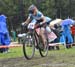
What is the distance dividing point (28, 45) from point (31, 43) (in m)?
0.51

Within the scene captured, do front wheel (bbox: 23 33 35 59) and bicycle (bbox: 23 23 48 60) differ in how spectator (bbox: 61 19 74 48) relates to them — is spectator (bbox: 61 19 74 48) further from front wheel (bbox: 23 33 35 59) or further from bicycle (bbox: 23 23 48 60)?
front wheel (bbox: 23 33 35 59)

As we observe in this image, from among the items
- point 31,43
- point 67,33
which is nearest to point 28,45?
point 31,43

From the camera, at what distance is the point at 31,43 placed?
12.0 meters

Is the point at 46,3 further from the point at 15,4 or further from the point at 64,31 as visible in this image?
the point at 64,31

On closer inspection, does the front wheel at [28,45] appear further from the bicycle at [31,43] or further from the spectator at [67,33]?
the spectator at [67,33]

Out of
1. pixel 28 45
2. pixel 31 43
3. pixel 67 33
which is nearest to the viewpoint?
pixel 28 45

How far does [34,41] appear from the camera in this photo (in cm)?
1211

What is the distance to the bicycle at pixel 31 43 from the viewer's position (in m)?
11.6

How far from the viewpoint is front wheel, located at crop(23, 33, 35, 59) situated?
37.9 feet

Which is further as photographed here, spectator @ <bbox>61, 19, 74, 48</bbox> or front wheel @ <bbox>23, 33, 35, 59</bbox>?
spectator @ <bbox>61, 19, 74, 48</bbox>

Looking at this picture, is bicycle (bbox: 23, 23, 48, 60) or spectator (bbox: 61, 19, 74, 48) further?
spectator (bbox: 61, 19, 74, 48)

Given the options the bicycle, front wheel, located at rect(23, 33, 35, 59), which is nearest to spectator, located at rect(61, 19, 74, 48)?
the bicycle

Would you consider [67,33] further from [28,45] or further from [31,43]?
[28,45]

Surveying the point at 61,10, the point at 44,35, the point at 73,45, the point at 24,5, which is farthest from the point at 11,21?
the point at 44,35
